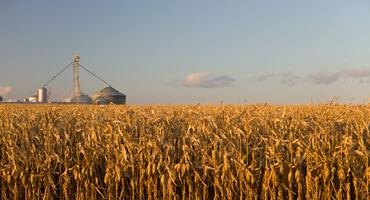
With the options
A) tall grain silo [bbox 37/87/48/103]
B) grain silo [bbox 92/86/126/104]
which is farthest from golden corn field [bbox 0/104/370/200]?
tall grain silo [bbox 37/87/48/103]

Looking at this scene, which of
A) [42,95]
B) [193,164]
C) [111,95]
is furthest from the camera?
[42,95]

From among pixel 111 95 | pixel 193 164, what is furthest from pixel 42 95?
pixel 193 164

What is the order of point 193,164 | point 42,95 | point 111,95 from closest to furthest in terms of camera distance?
point 193,164, point 111,95, point 42,95

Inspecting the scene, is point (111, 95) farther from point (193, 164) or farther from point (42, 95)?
point (193, 164)

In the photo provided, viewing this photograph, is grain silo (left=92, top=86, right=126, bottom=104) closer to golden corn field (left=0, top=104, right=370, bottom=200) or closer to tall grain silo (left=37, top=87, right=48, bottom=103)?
tall grain silo (left=37, top=87, right=48, bottom=103)

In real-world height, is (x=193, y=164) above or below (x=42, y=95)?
below

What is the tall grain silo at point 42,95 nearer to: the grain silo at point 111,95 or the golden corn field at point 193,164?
the grain silo at point 111,95

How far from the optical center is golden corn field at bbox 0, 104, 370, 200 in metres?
5.77

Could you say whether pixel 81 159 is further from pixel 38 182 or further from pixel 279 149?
pixel 279 149

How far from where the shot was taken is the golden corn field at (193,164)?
5773mm

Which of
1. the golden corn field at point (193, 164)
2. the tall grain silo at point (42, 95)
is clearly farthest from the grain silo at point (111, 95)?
the golden corn field at point (193, 164)

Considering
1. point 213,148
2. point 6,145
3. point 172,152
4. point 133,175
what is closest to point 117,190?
point 133,175

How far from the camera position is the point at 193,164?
6020mm

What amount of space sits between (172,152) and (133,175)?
0.61 meters
